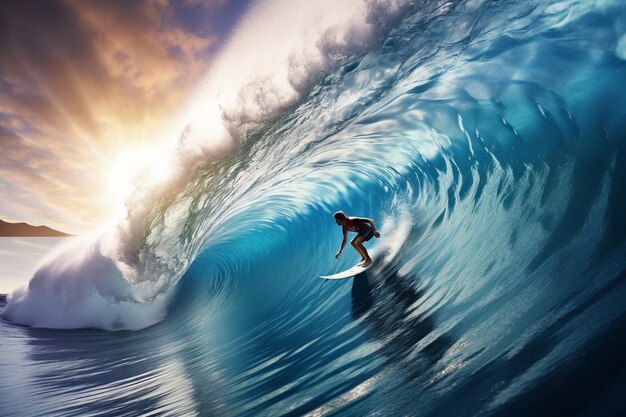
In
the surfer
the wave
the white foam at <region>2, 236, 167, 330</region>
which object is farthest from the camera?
the white foam at <region>2, 236, 167, 330</region>

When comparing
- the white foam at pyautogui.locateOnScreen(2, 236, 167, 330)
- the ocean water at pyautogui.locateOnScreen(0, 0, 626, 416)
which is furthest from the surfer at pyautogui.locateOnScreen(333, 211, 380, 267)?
the white foam at pyautogui.locateOnScreen(2, 236, 167, 330)

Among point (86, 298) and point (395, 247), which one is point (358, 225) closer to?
point (395, 247)

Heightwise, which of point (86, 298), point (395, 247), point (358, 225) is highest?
point (86, 298)

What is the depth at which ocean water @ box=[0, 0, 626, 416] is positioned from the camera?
2475 millimetres

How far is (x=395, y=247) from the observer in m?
7.52

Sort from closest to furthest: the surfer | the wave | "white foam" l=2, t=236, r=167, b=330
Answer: the wave → the surfer → "white foam" l=2, t=236, r=167, b=330

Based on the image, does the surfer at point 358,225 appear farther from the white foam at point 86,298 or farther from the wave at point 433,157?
the white foam at point 86,298

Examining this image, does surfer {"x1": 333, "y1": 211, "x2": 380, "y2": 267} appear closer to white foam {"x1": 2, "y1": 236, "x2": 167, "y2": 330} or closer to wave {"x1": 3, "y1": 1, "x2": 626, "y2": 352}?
wave {"x1": 3, "y1": 1, "x2": 626, "y2": 352}

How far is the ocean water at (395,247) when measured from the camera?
8.12 feet

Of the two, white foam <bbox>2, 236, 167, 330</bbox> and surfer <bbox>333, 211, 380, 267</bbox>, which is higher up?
white foam <bbox>2, 236, 167, 330</bbox>

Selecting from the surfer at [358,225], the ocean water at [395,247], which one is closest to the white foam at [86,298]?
the ocean water at [395,247]

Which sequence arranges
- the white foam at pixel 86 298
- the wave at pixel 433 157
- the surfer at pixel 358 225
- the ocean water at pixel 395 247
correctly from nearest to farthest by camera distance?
the ocean water at pixel 395 247
the wave at pixel 433 157
the surfer at pixel 358 225
the white foam at pixel 86 298

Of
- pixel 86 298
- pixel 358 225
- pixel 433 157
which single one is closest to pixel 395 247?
pixel 358 225

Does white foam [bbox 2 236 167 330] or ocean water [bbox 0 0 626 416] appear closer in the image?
ocean water [bbox 0 0 626 416]
